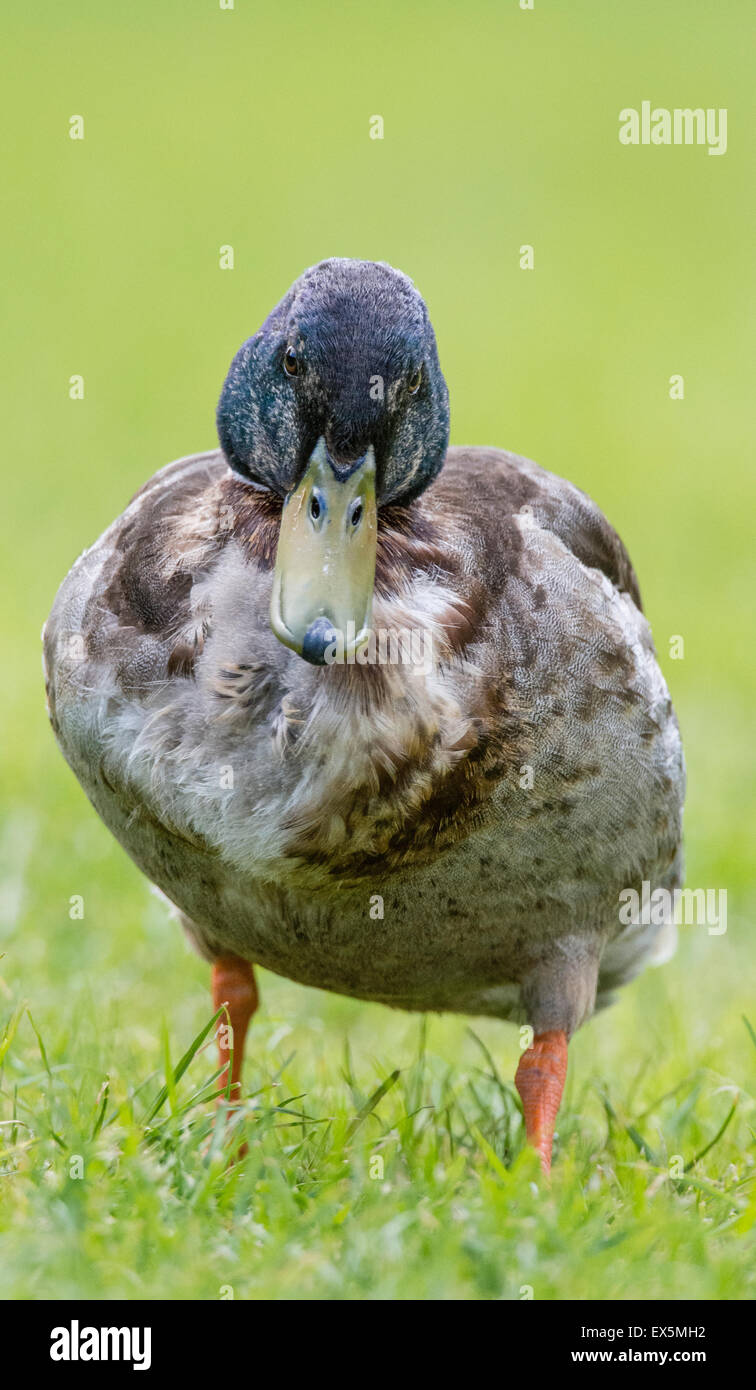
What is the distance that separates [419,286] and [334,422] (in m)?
→ 12.1

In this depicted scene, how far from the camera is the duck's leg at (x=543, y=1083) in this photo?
443cm

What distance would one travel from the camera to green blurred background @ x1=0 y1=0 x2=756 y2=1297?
269 inches

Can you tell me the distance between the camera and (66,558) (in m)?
10.9

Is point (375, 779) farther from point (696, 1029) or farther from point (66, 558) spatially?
point (66, 558)

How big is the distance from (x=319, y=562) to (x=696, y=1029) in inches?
119

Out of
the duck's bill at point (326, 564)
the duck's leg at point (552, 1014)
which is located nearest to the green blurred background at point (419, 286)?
the duck's leg at point (552, 1014)

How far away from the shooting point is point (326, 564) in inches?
146

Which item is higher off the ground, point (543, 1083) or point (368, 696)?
point (368, 696)

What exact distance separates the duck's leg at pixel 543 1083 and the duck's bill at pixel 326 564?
4.08ft
